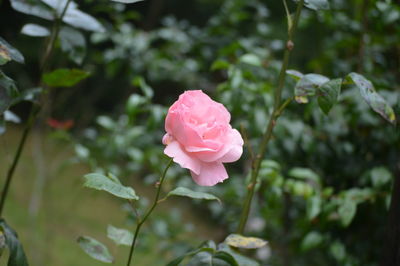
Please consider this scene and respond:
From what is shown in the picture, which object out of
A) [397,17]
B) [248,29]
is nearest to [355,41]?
[397,17]

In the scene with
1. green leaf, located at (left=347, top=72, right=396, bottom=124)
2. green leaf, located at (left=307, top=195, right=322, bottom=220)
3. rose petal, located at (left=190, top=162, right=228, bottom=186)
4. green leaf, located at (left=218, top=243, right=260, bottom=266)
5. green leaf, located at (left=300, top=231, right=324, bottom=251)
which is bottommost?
green leaf, located at (left=300, top=231, right=324, bottom=251)

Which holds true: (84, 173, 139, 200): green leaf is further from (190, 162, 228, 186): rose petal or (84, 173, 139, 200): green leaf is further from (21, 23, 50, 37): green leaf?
(21, 23, 50, 37): green leaf

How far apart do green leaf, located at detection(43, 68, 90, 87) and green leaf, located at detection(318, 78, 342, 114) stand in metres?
0.34

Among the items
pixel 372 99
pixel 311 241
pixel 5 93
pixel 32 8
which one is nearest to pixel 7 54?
pixel 5 93

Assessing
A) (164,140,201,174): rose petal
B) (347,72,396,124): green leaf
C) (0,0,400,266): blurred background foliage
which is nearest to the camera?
(164,140,201,174): rose petal

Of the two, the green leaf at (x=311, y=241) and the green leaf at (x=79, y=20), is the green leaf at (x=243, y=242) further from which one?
the green leaf at (x=311, y=241)

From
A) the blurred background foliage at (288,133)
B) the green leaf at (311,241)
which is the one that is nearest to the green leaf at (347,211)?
the blurred background foliage at (288,133)

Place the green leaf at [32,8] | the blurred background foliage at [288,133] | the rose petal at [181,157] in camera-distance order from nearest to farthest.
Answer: the rose petal at [181,157]
the green leaf at [32,8]
the blurred background foliage at [288,133]

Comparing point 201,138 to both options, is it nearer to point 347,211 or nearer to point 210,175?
point 210,175

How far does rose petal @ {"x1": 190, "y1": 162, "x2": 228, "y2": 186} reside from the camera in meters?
0.48

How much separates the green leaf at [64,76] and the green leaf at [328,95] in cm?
34

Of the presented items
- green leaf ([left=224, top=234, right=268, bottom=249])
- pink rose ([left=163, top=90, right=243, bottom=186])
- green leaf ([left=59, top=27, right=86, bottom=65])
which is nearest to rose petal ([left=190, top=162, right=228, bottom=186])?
pink rose ([left=163, top=90, right=243, bottom=186])

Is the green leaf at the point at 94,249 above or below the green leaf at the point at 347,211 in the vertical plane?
above

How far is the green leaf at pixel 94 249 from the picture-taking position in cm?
60
